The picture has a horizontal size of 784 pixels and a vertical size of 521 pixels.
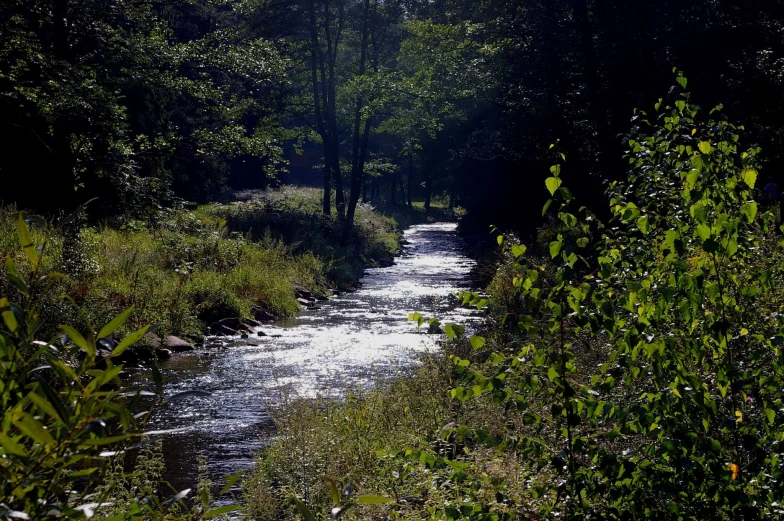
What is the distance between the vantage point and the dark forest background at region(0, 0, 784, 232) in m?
13.1

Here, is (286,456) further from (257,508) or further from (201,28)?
(201,28)

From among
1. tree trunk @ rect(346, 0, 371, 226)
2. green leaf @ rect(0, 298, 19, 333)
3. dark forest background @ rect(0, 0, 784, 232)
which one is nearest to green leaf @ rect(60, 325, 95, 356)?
green leaf @ rect(0, 298, 19, 333)

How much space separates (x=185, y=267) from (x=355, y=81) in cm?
1491

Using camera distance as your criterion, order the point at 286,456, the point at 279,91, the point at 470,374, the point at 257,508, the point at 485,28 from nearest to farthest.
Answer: the point at 470,374 < the point at 257,508 < the point at 286,456 < the point at 485,28 < the point at 279,91

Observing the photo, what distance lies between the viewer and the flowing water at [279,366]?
25.5ft

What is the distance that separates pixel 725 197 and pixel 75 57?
13036mm

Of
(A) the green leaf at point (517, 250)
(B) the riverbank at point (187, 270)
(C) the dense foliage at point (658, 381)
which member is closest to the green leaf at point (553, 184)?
(C) the dense foliage at point (658, 381)

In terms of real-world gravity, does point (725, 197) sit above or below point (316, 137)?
below

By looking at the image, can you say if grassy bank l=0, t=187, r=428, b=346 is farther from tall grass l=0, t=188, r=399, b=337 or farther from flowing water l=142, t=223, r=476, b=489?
flowing water l=142, t=223, r=476, b=489

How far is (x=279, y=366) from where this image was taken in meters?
11.3

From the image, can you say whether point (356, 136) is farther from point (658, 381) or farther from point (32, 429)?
point (32, 429)

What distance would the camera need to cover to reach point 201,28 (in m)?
31.5

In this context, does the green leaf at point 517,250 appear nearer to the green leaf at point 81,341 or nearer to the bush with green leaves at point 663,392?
the bush with green leaves at point 663,392

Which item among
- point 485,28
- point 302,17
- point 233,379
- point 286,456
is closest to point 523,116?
point 485,28
